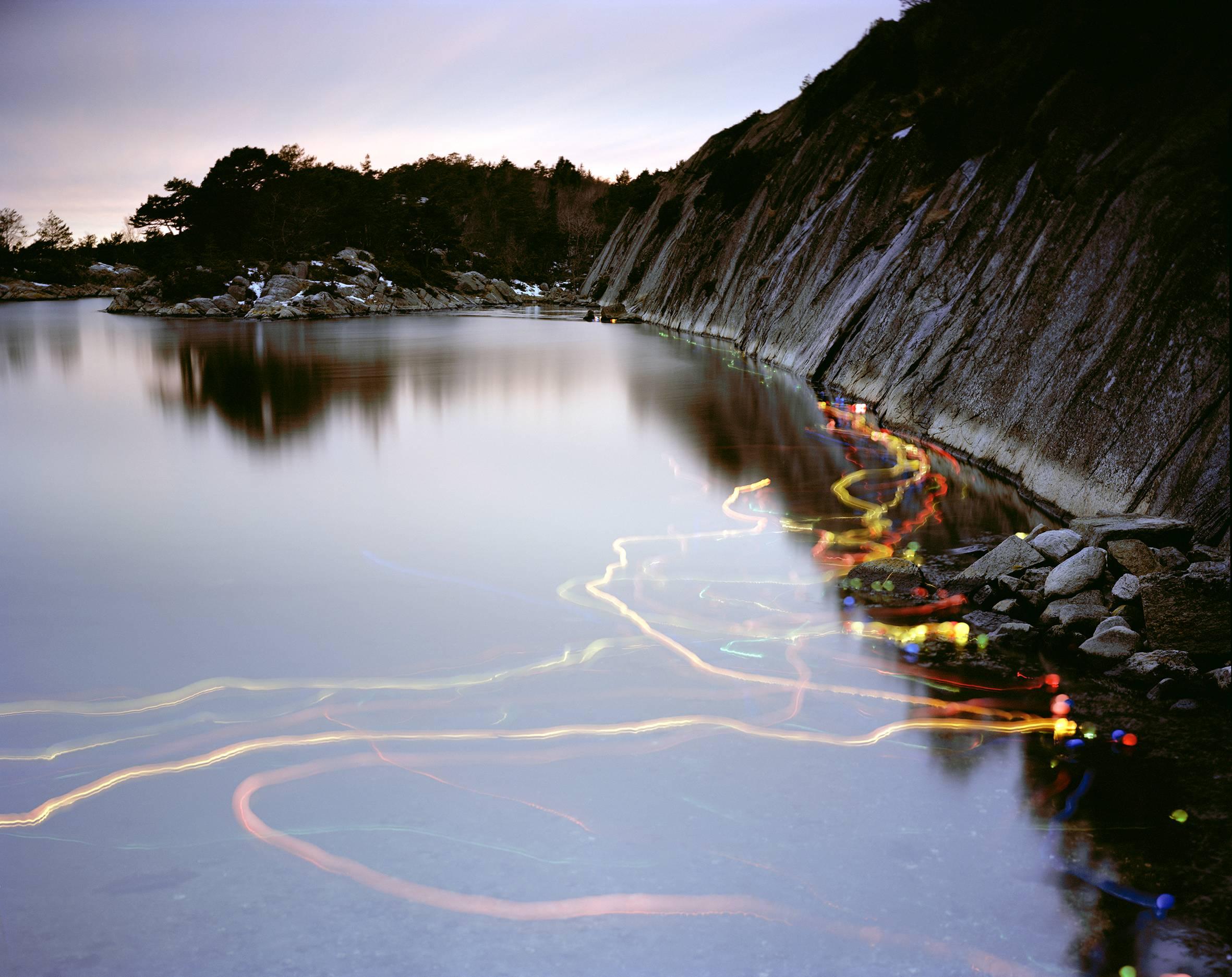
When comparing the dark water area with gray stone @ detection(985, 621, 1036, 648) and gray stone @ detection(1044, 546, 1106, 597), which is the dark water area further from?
gray stone @ detection(1044, 546, 1106, 597)

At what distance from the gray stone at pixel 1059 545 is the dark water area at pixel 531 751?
1.34m

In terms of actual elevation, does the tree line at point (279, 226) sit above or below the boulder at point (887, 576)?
above

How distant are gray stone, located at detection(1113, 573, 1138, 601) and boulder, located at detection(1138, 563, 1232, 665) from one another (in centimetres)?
22

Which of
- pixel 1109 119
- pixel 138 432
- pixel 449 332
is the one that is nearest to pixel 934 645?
pixel 1109 119

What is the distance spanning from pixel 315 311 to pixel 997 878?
54.3m

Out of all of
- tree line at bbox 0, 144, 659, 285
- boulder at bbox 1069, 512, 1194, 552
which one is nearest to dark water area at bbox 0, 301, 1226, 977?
boulder at bbox 1069, 512, 1194, 552

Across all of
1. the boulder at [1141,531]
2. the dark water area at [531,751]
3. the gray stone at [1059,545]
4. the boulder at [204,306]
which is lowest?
the dark water area at [531,751]

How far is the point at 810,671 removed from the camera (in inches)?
238

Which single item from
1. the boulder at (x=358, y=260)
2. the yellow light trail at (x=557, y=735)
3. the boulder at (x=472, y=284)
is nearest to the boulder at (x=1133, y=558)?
the yellow light trail at (x=557, y=735)

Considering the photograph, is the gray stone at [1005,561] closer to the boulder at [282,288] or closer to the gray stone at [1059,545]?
the gray stone at [1059,545]

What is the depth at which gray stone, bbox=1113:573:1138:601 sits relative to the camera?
639 centimetres

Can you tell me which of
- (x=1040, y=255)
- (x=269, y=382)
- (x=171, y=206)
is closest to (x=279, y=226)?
(x=171, y=206)

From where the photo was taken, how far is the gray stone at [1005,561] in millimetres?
7305

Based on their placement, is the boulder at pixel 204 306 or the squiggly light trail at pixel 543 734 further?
the boulder at pixel 204 306
